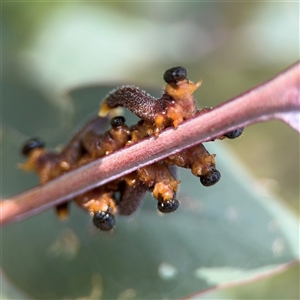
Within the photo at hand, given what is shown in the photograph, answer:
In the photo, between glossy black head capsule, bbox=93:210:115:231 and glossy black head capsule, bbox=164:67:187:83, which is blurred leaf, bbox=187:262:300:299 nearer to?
glossy black head capsule, bbox=93:210:115:231

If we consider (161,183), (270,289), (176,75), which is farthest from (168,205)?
(270,289)

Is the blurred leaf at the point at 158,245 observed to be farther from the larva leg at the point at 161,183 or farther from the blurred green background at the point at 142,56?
the larva leg at the point at 161,183

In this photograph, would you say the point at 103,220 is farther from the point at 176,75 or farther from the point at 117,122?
the point at 176,75

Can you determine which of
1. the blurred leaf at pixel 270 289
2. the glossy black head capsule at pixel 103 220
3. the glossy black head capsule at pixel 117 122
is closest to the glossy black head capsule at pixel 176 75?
the glossy black head capsule at pixel 117 122

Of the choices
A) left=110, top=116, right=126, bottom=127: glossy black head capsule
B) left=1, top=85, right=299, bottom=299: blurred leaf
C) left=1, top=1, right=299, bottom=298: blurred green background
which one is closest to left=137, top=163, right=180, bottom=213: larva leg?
left=110, top=116, right=126, bottom=127: glossy black head capsule

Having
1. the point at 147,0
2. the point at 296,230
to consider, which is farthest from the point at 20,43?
the point at 296,230

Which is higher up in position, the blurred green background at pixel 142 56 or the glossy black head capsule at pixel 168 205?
the blurred green background at pixel 142 56
